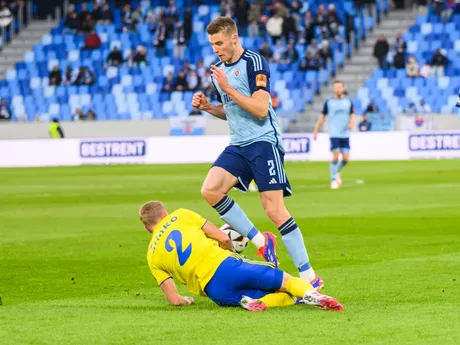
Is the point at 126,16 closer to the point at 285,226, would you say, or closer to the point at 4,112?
the point at 4,112

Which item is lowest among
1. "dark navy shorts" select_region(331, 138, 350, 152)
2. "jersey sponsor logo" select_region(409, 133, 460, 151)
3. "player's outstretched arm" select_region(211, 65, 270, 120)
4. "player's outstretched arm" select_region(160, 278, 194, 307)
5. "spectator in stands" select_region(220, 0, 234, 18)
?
"jersey sponsor logo" select_region(409, 133, 460, 151)

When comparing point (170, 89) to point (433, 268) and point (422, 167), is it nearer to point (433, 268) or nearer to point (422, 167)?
point (422, 167)

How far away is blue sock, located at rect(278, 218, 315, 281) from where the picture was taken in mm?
8516

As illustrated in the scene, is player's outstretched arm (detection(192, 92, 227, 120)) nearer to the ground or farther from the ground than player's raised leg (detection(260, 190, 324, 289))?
farther from the ground

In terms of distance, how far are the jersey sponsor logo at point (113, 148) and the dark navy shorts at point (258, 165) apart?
2800cm

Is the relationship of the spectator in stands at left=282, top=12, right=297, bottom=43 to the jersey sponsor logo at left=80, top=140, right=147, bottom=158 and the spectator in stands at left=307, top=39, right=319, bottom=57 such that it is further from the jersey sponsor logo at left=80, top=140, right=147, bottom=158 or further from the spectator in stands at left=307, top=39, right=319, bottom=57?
the jersey sponsor logo at left=80, top=140, right=147, bottom=158

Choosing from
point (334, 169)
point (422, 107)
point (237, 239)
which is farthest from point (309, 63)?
point (237, 239)

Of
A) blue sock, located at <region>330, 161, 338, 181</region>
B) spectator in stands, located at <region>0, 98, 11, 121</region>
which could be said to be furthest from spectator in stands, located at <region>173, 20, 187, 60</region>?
blue sock, located at <region>330, 161, 338, 181</region>

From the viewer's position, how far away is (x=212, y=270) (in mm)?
7652

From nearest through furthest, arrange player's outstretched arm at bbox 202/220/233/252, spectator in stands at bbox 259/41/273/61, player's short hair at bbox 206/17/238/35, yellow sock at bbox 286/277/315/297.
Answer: yellow sock at bbox 286/277/315/297, player's outstretched arm at bbox 202/220/233/252, player's short hair at bbox 206/17/238/35, spectator in stands at bbox 259/41/273/61

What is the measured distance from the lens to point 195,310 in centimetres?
773

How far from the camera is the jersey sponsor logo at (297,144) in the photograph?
3603 centimetres

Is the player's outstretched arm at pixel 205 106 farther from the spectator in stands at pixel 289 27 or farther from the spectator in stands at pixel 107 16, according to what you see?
the spectator in stands at pixel 107 16

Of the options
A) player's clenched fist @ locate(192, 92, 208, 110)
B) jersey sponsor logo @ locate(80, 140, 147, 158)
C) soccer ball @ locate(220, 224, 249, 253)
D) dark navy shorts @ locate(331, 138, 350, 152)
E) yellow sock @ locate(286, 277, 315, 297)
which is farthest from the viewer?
jersey sponsor logo @ locate(80, 140, 147, 158)
